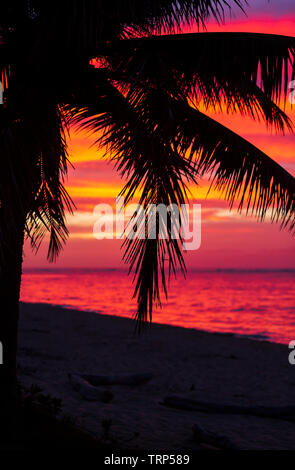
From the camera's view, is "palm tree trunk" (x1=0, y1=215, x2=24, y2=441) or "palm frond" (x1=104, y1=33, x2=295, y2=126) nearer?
"palm frond" (x1=104, y1=33, x2=295, y2=126)

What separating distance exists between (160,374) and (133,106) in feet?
29.4

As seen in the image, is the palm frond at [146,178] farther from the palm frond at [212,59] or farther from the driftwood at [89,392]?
the driftwood at [89,392]

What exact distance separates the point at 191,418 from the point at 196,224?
4.57 m

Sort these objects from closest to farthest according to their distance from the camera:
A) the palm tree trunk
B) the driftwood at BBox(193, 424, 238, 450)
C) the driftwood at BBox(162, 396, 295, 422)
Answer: the palm tree trunk < the driftwood at BBox(193, 424, 238, 450) < the driftwood at BBox(162, 396, 295, 422)

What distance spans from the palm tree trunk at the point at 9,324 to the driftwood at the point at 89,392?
3.45m

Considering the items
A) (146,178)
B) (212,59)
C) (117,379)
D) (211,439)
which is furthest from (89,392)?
(212,59)

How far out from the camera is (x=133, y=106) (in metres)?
4.96

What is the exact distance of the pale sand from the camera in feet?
25.5

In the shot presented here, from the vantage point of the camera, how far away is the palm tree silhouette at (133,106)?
15.2 feet

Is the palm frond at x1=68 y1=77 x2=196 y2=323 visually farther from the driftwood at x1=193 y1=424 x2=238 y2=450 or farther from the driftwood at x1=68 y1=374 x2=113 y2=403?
the driftwood at x1=68 y1=374 x2=113 y2=403

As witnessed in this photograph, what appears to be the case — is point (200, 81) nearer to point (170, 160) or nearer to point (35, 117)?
point (170, 160)

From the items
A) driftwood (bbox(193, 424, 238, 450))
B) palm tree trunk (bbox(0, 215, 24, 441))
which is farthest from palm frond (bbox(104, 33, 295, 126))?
driftwood (bbox(193, 424, 238, 450))

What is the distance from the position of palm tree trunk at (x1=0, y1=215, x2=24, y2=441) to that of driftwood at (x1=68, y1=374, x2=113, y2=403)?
11.3 feet
